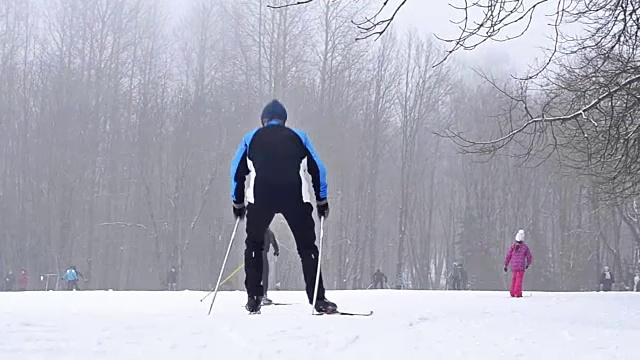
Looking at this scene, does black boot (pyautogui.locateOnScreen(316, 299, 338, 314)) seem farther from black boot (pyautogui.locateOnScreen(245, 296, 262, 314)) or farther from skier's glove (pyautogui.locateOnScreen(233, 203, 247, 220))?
skier's glove (pyautogui.locateOnScreen(233, 203, 247, 220))

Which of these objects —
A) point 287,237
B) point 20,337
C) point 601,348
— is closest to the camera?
point 20,337

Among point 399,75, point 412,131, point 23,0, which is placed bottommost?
point 412,131

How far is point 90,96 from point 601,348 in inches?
2023

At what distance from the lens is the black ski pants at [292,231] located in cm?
808

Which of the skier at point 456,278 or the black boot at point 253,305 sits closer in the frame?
the black boot at point 253,305

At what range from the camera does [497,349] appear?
6.48m

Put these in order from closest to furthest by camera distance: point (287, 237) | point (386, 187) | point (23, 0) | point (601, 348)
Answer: point (601, 348), point (287, 237), point (23, 0), point (386, 187)

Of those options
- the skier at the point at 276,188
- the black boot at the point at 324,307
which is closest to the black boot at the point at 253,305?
the skier at the point at 276,188

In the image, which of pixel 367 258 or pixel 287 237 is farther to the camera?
pixel 367 258

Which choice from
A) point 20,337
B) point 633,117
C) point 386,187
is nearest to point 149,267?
point 386,187

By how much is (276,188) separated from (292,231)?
45 cm

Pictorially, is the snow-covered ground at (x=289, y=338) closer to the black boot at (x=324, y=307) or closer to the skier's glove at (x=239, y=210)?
the black boot at (x=324, y=307)

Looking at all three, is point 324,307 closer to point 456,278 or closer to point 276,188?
point 276,188

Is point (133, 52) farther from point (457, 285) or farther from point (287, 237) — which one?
point (457, 285)
